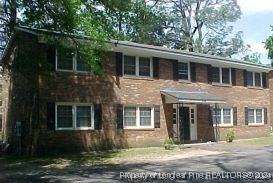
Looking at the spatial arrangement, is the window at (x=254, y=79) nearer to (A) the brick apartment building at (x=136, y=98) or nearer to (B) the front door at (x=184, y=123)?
(A) the brick apartment building at (x=136, y=98)

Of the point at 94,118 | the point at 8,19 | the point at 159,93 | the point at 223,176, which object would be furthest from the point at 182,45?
the point at 223,176

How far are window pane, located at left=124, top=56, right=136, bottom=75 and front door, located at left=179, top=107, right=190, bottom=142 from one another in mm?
4439

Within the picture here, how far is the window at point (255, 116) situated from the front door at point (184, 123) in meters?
6.13

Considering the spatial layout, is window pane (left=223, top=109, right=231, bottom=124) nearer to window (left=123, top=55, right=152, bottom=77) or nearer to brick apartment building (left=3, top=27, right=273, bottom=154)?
brick apartment building (left=3, top=27, right=273, bottom=154)

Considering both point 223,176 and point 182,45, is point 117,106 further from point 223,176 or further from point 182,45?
point 182,45

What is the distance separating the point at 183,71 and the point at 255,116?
805 cm

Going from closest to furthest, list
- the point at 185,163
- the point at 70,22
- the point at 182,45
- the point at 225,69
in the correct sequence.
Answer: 1. the point at 70,22
2. the point at 185,163
3. the point at 225,69
4. the point at 182,45

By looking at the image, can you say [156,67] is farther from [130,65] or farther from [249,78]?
[249,78]

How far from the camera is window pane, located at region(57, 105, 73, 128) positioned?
2164 cm

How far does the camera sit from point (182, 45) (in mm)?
54500

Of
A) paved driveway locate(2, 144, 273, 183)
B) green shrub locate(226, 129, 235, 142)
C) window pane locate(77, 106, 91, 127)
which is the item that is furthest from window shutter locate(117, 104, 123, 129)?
green shrub locate(226, 129, 235, 142)

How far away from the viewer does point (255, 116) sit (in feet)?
106

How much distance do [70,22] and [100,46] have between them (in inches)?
62.0

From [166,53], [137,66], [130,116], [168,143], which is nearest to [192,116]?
[168,143]
